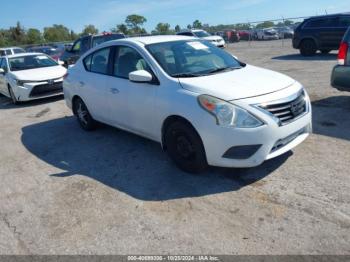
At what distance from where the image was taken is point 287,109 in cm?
404

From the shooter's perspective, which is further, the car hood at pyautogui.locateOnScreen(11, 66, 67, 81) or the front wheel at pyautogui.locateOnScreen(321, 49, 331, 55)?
the front wheel at pyautogui.locateOnScreen(321, 49, 331, 55)

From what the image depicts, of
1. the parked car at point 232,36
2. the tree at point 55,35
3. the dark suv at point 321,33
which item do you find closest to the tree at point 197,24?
the parked car at point 232,36

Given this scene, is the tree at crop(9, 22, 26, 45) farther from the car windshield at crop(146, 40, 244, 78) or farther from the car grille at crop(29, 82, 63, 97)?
the car windshield at crop(146, 40, 244, 78)

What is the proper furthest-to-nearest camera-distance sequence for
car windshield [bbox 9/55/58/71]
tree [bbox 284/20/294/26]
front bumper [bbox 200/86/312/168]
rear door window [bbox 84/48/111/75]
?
tree [bbox 284/20/294/26]
car windshield [bbox 9/55/58/71]
rear door window [bbox 84/48/111/75]
front bumper [bbox 200/86/312/168]

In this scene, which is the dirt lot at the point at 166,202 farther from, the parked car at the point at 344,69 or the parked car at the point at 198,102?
the parked car at the point at 344,69

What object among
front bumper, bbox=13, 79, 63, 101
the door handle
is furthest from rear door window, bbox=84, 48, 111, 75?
front bumper, bbox=13, 79, 63, 101

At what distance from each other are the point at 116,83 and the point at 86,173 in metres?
1.44

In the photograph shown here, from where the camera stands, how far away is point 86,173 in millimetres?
4852

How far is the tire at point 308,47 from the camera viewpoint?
15.3 m

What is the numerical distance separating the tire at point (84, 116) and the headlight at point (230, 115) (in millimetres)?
3221

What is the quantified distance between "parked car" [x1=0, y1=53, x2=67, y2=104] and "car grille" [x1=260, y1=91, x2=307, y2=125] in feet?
25.6

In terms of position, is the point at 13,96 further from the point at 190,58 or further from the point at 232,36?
the point at 232,36

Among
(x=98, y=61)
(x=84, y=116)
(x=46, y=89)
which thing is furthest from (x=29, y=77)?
(x=98, y=61)

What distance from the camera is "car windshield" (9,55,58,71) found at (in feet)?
36.2
